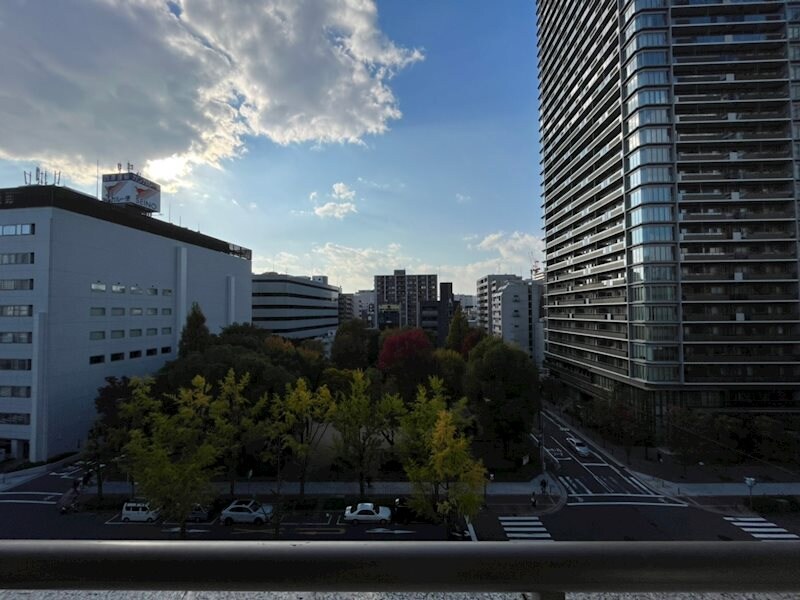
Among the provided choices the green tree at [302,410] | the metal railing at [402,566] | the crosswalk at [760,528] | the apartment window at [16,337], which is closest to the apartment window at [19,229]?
the apartment window at [16,337]

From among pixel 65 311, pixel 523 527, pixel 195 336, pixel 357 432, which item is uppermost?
pixel 65 311

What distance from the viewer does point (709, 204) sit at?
29.7m

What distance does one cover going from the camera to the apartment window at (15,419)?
2399cm

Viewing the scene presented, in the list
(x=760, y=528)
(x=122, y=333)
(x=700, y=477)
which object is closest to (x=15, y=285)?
(x=122, y=333)

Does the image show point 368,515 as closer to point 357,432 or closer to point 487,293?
point 357,432

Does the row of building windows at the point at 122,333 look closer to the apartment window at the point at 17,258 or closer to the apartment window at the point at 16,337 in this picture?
the apartment window at the point at 16,337

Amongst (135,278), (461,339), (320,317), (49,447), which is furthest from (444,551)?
(320,317)

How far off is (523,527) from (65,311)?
93.2 ft

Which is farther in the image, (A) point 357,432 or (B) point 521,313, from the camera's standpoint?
(B) point 521,313

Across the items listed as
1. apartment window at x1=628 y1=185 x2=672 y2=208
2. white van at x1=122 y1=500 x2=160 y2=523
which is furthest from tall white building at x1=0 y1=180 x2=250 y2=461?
apartment window at x1=628 y1=185 x2=672 y2=208

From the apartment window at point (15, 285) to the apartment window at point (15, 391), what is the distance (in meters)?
5.77

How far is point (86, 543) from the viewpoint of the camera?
3.92ft

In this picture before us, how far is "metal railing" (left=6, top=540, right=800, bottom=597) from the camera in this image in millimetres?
1137

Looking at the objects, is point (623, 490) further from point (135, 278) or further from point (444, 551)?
point (135, 278)
